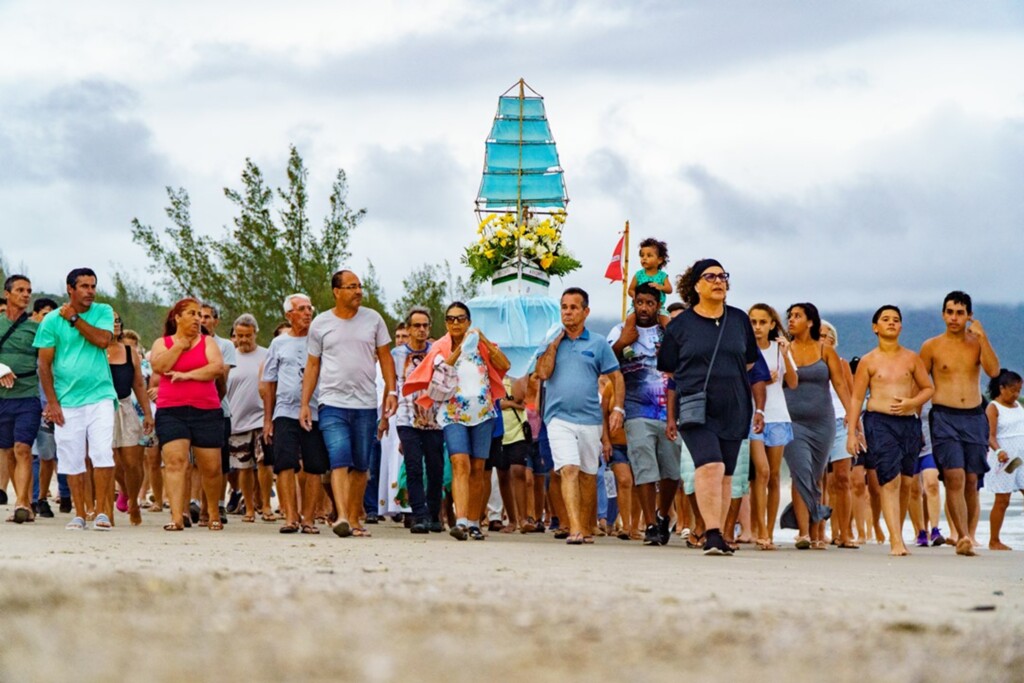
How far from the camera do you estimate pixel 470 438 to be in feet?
47.7

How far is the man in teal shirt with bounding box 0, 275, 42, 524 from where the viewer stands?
15484 millimetres

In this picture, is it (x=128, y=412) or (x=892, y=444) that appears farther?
(x=128, y=412)

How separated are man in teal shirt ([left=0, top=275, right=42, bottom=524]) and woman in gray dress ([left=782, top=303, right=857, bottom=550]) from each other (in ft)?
23.2

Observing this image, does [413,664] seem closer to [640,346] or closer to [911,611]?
[911,611]

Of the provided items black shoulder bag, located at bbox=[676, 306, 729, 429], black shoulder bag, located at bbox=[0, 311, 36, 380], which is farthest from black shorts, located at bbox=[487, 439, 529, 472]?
black shoulder bag, located at bbox=[0, 311, 36, 380]

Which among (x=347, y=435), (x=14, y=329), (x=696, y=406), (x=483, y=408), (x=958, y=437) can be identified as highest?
(x=14, y=329)

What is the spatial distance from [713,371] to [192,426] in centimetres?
495

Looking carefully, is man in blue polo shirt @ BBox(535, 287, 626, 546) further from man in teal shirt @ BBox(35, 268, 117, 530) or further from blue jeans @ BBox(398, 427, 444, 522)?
man in teal shirt @ BBox(35, 268, 117, 530)

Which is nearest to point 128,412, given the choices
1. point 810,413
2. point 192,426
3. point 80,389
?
point 192,426

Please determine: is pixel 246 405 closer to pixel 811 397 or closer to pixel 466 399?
pixel 466 399

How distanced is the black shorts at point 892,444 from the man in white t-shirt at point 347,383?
4169mm

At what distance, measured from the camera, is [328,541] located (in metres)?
12.9

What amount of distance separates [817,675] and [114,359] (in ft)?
37.9

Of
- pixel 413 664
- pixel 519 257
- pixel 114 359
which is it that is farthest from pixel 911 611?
pixel 519 257
